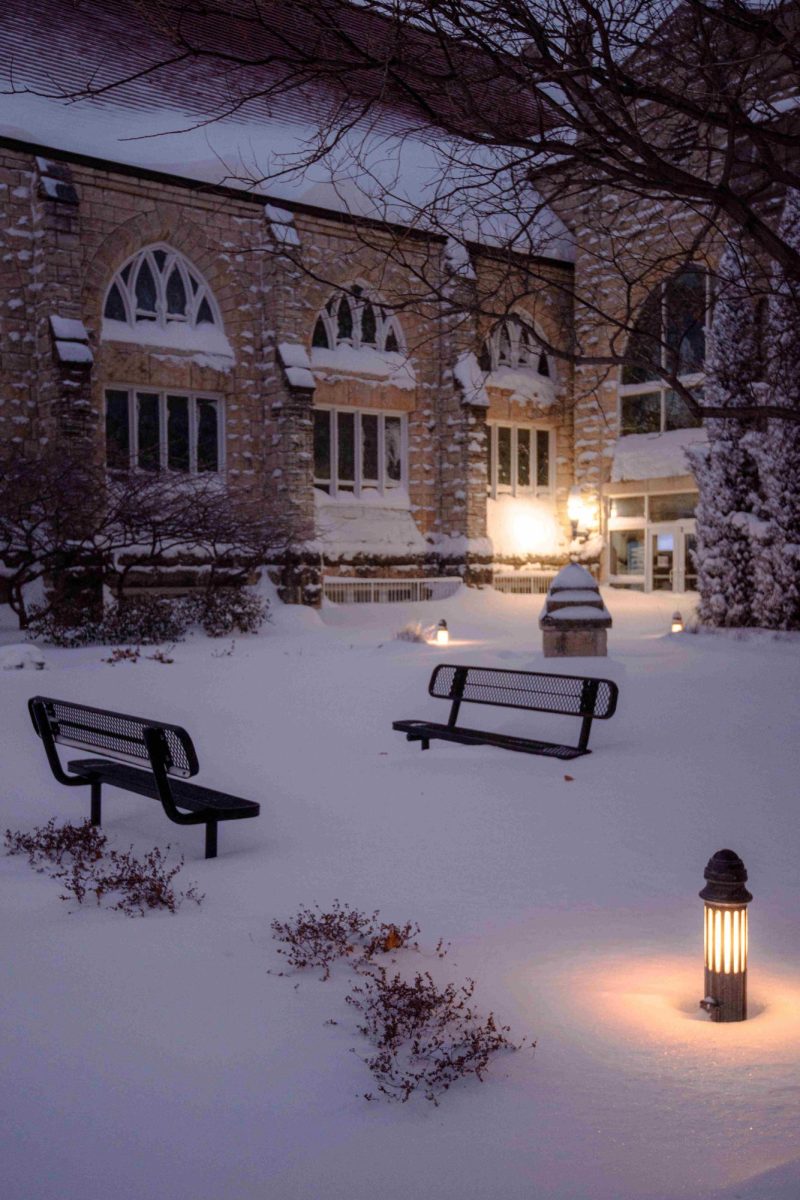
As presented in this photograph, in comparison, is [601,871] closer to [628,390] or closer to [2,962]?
[2,962]

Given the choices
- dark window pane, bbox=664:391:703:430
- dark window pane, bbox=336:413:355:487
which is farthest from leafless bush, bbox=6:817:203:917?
dark window pane, bbox=664:391:703:430

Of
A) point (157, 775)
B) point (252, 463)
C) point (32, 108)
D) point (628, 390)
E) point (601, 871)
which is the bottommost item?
point (601, 871)

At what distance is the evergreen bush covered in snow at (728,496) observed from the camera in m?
18.7

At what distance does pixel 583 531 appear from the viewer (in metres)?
30.2

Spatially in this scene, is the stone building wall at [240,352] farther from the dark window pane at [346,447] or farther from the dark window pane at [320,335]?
the dark window pane at [320,335]

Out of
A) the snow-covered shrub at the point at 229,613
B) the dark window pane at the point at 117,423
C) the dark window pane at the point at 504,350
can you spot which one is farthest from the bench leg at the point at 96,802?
the dark window pane at the point at 504,350

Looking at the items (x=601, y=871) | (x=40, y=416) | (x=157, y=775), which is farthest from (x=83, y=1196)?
(x=40, y=416)

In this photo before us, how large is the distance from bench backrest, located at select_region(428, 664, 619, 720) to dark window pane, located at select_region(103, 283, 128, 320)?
14261mm

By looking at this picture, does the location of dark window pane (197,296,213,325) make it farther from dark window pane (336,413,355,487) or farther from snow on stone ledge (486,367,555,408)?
snow on stone ledge (486,367,555,408)

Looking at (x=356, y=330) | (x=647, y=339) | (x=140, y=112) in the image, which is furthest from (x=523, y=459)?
(x=647, y=339)

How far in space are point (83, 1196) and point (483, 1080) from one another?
4.67 feet

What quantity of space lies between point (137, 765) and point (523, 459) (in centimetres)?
2380

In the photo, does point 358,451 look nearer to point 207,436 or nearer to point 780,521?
point 207,436

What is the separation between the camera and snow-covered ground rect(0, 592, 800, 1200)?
3.48 metres
